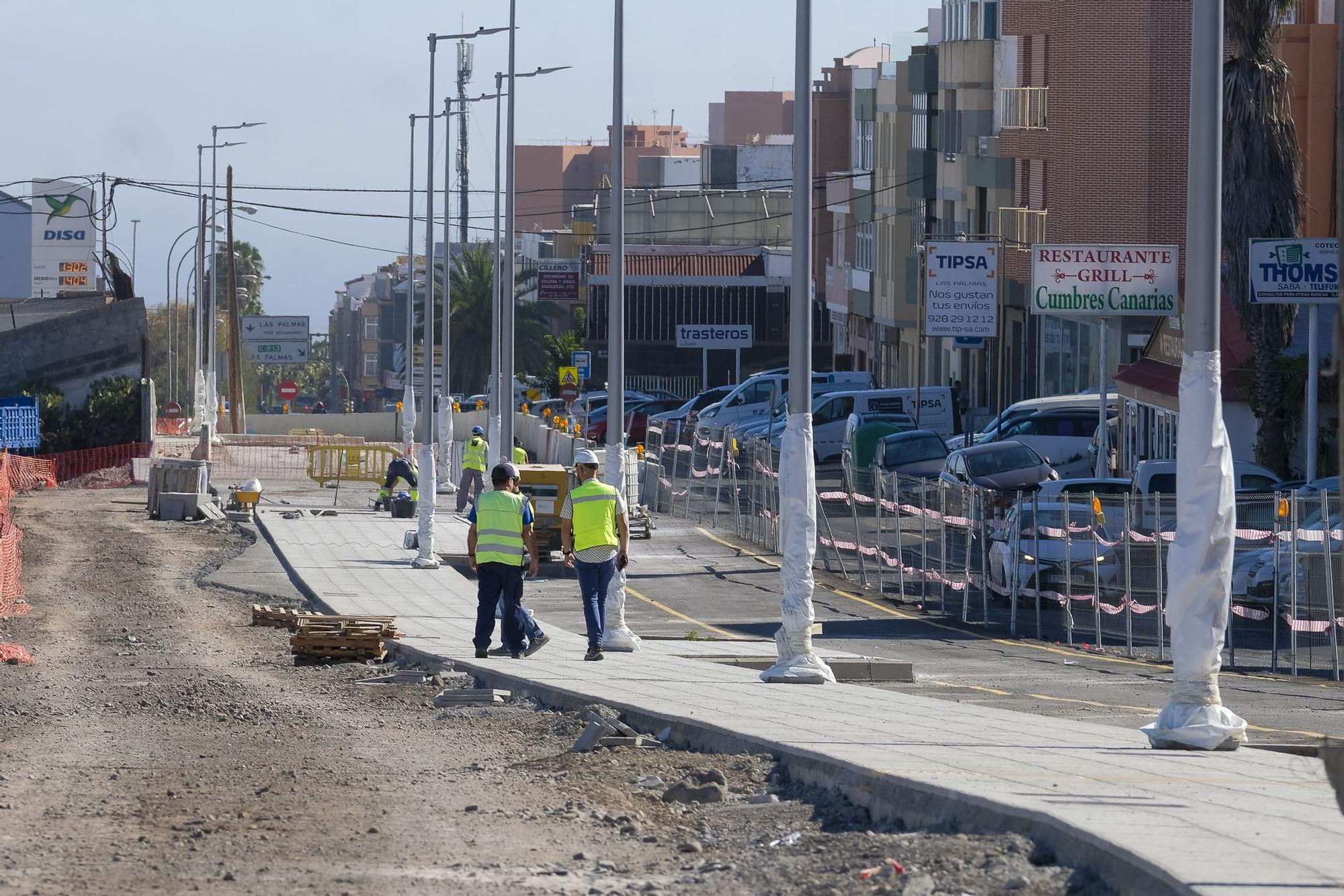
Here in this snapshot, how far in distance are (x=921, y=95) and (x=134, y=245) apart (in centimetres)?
5747

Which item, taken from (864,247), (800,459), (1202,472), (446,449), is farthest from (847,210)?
(1202,472)

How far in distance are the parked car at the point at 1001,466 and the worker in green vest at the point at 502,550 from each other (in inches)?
692

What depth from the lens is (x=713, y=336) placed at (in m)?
62.8

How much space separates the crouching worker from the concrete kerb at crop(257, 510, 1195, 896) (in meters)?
26.5

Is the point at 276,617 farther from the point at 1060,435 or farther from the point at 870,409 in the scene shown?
the point at 870,409

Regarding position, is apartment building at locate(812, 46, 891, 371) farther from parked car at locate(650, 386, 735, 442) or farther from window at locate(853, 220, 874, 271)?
parked car at locate(650, 386, 735, 442)

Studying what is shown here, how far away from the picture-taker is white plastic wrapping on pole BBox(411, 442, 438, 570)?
1126 inches

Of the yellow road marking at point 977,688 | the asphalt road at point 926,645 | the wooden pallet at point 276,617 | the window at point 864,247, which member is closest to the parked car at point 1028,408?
the asphalt road at point 926,645

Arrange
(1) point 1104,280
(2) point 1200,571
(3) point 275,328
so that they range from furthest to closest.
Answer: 1. (3) point 275,328
2. (1) point 1104,280
3. (2) point 1200,571

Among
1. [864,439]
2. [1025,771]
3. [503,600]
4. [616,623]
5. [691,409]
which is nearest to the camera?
[1025,771]

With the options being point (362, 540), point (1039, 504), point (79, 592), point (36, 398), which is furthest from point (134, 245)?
point (1039, 504)

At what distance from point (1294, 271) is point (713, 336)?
35.3 m

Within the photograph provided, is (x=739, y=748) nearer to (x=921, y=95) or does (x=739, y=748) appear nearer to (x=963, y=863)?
(x=963, y=863)

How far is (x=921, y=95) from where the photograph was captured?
65.0 meters
